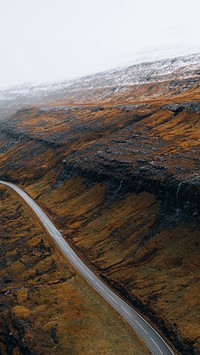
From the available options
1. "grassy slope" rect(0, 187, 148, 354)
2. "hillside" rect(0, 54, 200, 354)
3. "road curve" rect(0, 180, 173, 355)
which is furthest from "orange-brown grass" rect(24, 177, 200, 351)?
"grassy slope" rect(0, 187, 148, 354)

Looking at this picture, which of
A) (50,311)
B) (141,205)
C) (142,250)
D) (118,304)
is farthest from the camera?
(141,205)

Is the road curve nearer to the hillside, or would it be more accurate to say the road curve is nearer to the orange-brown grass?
the hillside

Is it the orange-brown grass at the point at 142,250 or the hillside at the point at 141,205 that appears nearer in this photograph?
the orange-brown grass at the point at 142,250

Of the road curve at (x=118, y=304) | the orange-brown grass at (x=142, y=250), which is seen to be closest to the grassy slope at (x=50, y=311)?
the road curve at (x=118, y=304)

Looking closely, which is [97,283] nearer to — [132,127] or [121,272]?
[121,272]

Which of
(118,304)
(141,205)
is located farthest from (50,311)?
(141,205)

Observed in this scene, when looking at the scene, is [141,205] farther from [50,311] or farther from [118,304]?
[50,311]

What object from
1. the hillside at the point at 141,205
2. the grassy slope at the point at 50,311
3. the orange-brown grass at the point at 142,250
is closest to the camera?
the grassy slope at the point at 50,311

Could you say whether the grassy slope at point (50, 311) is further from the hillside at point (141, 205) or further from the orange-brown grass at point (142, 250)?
the orange-brown grass at point (142, 250)
